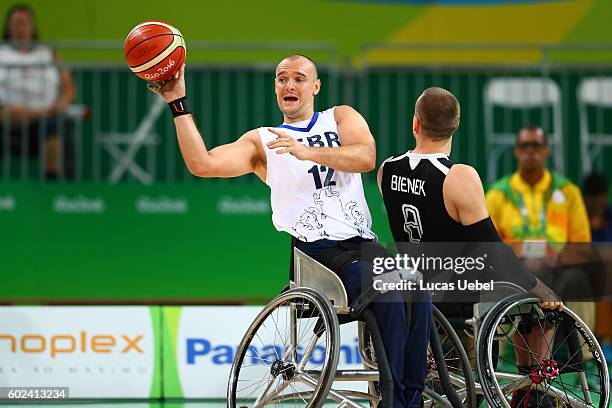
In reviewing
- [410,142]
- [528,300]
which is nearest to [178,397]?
[528,300]

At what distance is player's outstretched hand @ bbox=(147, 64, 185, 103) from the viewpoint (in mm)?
5980

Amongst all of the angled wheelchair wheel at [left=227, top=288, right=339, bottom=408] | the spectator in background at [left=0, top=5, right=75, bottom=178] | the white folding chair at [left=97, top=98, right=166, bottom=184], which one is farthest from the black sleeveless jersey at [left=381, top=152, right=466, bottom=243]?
the white folding chair at [left=97, top=98, right=166, bottom=184]

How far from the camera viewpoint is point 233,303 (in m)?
10.5

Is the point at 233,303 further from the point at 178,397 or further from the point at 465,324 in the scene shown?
the point at 465,324

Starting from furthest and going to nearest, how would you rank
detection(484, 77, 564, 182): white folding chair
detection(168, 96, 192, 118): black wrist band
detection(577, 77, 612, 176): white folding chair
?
detection(577, 77, 612, 176): white folding chair, detection(484, 77, 564, 182): white folding chair, detection(168, 96, 192, 118): black wrist band

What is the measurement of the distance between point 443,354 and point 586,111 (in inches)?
252

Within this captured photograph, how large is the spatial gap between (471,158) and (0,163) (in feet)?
14.3

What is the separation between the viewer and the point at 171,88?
600 cm

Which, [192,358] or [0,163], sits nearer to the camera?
[192,358]

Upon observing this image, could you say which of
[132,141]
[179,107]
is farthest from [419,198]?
[132,141]

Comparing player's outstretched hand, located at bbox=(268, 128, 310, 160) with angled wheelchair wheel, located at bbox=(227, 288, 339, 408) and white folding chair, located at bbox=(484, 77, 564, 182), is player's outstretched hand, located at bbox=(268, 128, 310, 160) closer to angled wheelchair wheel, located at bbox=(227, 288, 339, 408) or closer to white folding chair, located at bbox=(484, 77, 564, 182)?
angled wheelchair wheel, located at bbox=(227, 288, 339, 408)

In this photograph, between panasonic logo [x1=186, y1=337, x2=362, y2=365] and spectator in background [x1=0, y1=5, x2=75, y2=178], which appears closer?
panasonic logo [x1=186, y1=337, x2=362, y2=365]

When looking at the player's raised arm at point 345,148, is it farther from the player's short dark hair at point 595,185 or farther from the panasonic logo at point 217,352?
the player's short dark hair at point 595,185

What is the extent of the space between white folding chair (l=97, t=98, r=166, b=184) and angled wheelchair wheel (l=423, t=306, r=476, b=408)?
564 centimetres
